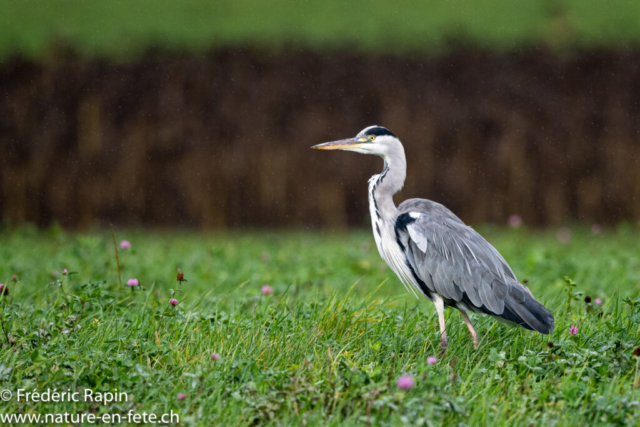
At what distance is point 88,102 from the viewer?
946 cm

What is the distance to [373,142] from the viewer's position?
4223 mm

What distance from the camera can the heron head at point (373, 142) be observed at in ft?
13.7

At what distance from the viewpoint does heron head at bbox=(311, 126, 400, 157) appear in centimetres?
418

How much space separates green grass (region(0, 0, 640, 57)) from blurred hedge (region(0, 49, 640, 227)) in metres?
0.32

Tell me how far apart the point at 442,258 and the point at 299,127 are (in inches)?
232

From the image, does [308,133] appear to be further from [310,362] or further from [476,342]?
[310,362]

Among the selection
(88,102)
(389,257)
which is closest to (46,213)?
(88,102)

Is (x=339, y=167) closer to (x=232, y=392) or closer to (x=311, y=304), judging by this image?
(x=311, y=304)

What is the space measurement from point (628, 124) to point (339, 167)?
3999 mm

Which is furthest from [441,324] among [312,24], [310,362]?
[312,24]

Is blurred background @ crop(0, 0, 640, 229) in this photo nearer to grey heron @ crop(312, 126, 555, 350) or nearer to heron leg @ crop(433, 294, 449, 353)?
grey heron @ crop(312, 126, 555, 350)

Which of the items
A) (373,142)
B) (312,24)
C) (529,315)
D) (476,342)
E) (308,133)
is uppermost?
(312,24)

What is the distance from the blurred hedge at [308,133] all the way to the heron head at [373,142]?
16.9ft

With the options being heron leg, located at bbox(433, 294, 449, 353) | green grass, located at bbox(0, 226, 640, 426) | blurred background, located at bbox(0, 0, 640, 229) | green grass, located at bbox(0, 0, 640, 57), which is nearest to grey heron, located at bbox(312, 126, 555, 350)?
heron leg, located at bbox(433, 294, 449, 353)
